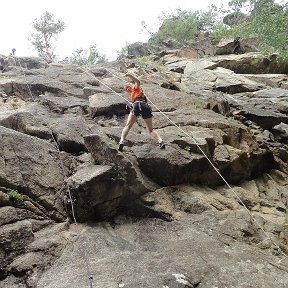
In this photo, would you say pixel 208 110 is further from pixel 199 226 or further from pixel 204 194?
pixel 199 226

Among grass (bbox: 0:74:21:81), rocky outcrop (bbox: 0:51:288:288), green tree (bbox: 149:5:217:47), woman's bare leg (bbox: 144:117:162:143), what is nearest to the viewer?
rocky outcrop (bbox: 0:51:288:288)

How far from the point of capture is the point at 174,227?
8.47 metres

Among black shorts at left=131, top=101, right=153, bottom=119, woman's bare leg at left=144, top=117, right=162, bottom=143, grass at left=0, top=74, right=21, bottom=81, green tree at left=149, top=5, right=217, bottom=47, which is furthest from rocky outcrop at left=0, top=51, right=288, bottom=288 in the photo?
green tree at left=149, top=5, right=217, bottom=47

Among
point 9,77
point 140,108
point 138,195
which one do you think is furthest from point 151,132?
point 9,77

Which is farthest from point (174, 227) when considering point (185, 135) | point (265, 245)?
point (185, 135)

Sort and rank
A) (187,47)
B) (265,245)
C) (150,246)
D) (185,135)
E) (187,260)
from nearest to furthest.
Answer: (187,260) → (150,246) → (265,245) → (185,135) → (187,47)

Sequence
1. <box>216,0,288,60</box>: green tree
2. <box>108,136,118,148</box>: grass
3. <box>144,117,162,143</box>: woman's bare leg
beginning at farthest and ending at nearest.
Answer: <box>216,0,288,60</box>: green tree < <box>144,117,162,143</box>: woman's bare leg < <box>108,136,118,148</box>: grass

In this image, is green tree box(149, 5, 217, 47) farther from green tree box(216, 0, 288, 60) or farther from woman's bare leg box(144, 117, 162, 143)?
woman's bare leg box(144, 117, 162, 143)

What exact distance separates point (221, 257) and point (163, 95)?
350 inches

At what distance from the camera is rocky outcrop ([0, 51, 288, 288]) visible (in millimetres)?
7098

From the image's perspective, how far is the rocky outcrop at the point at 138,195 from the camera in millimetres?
7098

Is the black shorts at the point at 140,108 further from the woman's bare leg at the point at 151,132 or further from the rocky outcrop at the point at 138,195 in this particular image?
the rocky outcrop at the point at 138,195

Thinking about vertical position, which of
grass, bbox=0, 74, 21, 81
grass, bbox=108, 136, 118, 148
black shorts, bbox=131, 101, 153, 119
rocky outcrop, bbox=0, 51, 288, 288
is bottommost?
rocky outcrop, bbox=0, 51, 288, 288

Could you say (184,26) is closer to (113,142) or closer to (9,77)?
(9,77)
